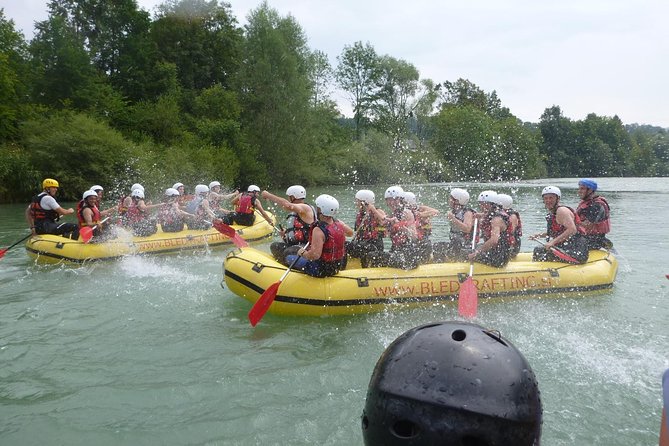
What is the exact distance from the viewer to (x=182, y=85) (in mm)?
37750

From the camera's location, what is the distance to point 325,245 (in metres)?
5.95

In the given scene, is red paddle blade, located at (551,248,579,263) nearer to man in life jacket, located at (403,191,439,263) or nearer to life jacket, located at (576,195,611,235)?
life jacket, located at (576,195,611,235)

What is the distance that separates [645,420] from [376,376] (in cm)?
328

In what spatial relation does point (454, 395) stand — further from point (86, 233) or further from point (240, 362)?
point (86, 233)

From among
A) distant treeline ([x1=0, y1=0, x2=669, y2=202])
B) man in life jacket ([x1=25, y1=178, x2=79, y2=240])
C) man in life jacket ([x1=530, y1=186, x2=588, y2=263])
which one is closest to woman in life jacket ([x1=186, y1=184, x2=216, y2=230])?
man in life jacket ([x1=25, y1=178, x2=79, y2=240])

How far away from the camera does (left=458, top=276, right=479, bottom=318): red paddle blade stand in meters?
5.52

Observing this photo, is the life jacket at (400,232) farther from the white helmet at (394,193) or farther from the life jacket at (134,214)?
the life jacket at (134,214)

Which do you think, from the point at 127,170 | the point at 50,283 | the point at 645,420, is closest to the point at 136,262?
the point at 50,283

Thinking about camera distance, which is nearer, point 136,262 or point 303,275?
point 303,275

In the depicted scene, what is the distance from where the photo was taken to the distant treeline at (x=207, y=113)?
22469 millimetres

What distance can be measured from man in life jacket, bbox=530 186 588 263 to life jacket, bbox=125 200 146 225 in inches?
294

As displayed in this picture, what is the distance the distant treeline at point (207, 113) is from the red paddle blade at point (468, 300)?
1941 cm

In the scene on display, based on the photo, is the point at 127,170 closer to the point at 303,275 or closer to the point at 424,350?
the point at 303,275

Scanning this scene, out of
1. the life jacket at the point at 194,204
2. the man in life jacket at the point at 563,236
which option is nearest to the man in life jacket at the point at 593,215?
the man in life jacket at the point at 563,236
